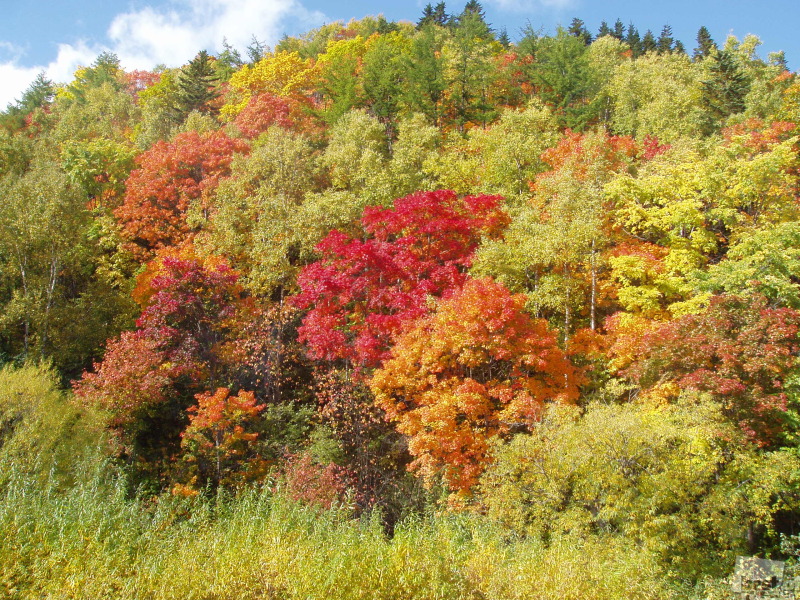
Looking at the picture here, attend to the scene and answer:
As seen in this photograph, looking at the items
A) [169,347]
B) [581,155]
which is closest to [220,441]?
[169,347]

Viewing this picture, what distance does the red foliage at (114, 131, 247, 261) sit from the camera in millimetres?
24234

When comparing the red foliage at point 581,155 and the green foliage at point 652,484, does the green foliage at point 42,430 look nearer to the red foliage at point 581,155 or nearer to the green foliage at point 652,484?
the green foliage at point 652,484

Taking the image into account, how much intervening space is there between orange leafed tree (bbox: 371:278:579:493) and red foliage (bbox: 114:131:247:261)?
14.0 meters

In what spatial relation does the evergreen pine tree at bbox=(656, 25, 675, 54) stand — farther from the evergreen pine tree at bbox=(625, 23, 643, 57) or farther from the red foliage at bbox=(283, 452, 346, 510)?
the red foliage at bbox=(283, 452, 346, 510)

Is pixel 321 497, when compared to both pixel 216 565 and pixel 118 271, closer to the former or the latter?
pixel 216 565

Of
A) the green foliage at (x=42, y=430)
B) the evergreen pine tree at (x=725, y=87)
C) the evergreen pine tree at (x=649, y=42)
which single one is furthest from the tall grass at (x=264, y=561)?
the evergreen pine tree at (x=649, y=42)

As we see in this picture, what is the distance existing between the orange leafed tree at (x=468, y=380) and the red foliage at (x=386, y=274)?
150cm

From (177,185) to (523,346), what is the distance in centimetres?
1961

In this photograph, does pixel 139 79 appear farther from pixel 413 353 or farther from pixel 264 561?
pixel 264 561

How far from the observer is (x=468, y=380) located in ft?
46.6

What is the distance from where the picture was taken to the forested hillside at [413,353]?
873cm

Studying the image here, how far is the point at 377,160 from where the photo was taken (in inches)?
993

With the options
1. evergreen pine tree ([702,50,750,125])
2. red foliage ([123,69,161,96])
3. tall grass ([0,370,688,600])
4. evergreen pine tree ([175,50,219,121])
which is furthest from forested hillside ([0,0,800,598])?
red foliage ([123,69,161,96])

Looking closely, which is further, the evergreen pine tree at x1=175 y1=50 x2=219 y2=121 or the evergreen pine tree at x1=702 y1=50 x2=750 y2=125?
the evergreen pine tree at x1=175 y1=50 x2=219 y2=121
